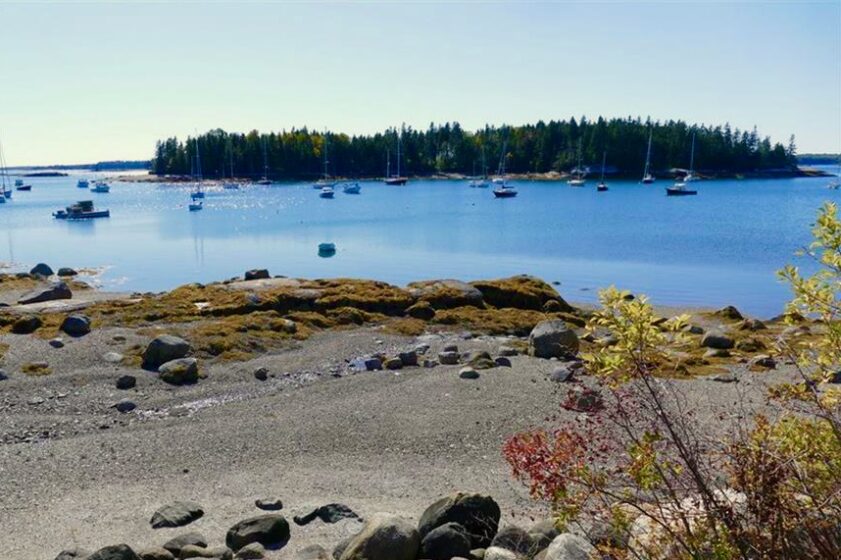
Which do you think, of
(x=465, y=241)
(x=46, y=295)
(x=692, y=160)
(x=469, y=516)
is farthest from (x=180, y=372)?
(x=692, y=160)

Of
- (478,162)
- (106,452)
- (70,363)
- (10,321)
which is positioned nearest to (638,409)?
(106,452)

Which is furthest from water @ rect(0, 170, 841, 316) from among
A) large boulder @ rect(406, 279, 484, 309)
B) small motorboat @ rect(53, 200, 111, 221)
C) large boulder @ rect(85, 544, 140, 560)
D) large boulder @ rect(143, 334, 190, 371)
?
large boulder @ rect(85, 544, 140, 560)

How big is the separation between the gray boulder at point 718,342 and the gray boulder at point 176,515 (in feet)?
60.8

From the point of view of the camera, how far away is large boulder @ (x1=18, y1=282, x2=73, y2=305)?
31.9 metres

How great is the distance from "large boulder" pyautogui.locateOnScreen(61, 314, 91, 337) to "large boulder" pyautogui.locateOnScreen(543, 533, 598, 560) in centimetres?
2120

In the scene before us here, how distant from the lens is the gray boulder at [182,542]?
10648 mm

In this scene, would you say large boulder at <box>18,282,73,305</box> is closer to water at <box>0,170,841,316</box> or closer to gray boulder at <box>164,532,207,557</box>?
water at <box>0,170,841,316</box>

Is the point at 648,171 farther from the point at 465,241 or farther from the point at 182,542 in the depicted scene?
the point at 182,542

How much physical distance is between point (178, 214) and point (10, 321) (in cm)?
8853

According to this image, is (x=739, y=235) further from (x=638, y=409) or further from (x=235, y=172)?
(x=235, y=172)

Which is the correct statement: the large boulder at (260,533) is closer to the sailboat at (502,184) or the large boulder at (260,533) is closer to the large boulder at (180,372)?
the large boulder at (180,372)

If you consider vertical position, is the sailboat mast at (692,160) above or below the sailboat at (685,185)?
above

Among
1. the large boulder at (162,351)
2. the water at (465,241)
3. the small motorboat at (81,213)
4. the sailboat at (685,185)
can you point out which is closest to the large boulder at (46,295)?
the large boulder at (162,351)

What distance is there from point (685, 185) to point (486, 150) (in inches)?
2164
